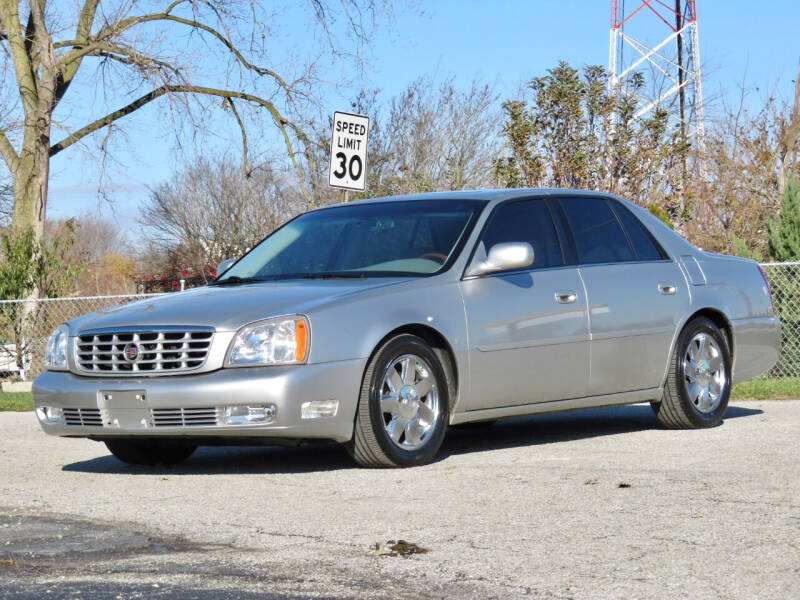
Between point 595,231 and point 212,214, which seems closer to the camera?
point 595,231

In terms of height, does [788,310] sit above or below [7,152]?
below

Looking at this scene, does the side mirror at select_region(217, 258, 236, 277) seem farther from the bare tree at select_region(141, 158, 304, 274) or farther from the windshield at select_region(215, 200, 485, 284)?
the bare tree at select_region(141, 158, 304, 274)

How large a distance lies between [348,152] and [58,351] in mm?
5936

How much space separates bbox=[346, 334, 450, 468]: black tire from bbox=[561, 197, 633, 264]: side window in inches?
66.5

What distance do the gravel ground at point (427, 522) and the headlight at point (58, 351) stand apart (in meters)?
0.65

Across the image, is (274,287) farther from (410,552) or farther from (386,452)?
(410,552)

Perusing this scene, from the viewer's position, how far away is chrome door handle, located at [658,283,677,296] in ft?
30.1

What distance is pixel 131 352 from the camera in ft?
24.1

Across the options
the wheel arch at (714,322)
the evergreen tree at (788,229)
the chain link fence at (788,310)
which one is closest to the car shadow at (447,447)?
the wheel arch at (714,322)

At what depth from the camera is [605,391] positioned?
8.80 metres

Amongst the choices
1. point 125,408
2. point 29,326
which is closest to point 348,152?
point 125,408

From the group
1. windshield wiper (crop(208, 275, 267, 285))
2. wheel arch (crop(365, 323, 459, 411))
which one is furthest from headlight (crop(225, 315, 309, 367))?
windshield wiper (crop(208, 275, 267, 285))

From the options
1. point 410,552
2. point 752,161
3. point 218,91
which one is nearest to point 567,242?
point 410,552

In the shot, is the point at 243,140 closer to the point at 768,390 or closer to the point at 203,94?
the point at 203,94
